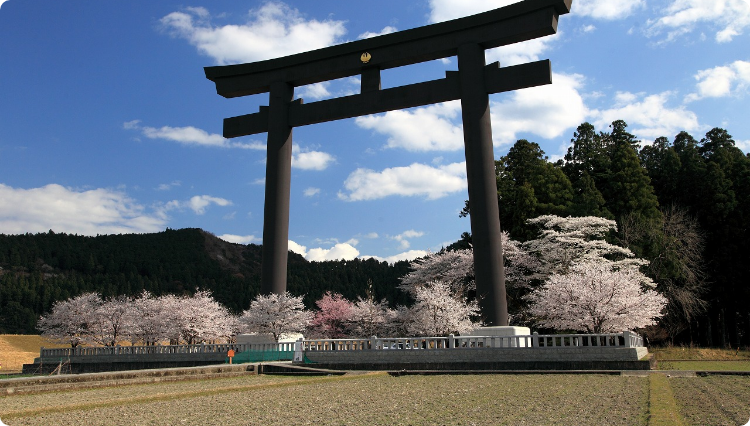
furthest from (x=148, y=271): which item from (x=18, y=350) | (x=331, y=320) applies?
(x=331, y=320)

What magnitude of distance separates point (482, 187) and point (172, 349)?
17.9 metres

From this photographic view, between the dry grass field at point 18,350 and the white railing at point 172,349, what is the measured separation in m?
13.0

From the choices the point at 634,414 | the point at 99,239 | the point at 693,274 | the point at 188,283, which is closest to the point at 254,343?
the point at 634,414

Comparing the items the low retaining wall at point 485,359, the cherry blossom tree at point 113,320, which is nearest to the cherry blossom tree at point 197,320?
the cherry blossom tree at point 113,320

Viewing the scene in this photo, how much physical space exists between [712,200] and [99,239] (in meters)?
123

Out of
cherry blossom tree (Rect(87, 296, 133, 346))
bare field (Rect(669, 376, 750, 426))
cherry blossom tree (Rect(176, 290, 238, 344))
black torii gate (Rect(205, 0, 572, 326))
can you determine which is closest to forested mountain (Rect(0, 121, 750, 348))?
black torii gate (Rect(205, 0, 572, 326))

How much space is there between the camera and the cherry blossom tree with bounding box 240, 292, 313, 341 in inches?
1178

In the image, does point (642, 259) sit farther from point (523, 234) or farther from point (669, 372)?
A: point (669, 372)

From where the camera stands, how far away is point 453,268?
3719 centimetres

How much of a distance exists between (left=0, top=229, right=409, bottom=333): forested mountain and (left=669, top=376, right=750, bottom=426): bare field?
6307 centimetres

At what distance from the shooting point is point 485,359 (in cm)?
2042

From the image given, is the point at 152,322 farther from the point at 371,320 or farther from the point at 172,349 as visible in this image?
the point at 371,320

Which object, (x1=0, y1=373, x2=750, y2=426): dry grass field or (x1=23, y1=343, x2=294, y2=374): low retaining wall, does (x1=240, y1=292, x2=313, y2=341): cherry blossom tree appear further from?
(x1=0, y1=373, x2=750, y2=426): dry grass field

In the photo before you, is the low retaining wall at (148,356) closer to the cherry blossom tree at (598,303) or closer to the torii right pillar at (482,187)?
the torii right pillar at (482,187)
